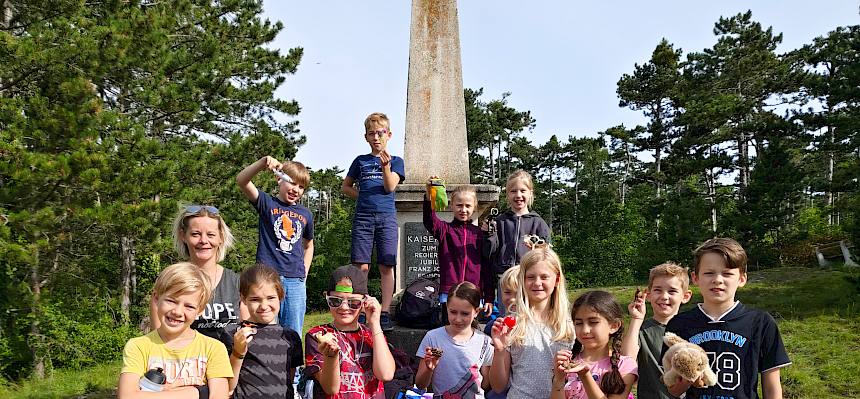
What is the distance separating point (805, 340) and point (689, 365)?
7.93 metres

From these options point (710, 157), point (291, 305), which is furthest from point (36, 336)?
point (710, 157)

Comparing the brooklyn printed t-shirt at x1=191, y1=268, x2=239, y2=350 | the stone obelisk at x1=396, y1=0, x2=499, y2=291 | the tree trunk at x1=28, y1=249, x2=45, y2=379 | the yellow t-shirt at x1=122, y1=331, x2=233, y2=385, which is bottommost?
the tree trunk at x1=28, y1=249, x2=45, y2=379

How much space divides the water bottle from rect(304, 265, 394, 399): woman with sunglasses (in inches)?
27.7

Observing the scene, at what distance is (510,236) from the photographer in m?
4.53

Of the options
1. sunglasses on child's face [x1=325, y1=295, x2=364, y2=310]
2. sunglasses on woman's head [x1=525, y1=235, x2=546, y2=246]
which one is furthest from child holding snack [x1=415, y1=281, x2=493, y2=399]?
sunglasses on woman's head [x1=525, y1=235, x2=546, y2=246]

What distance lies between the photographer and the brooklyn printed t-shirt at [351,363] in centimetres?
301

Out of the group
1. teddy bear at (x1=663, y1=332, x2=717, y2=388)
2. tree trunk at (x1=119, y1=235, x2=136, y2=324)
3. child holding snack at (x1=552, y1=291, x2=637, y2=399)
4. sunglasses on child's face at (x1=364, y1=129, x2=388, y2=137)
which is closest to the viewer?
teddy bear at (x1=663, y1=332, x2=717, y2=388)

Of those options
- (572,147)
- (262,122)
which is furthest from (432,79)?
(572,147)

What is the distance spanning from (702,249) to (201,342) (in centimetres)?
221

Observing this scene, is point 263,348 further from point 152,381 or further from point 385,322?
point 385,322

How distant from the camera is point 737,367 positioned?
8.07 ft

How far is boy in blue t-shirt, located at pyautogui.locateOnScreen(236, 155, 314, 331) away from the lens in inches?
165

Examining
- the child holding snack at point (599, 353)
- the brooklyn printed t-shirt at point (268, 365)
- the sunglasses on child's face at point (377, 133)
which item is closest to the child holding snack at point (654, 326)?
the child holding snack at point (599, 353)

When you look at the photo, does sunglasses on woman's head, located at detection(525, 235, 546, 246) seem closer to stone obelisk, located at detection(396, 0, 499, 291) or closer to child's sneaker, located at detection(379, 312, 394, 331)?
child's sneaker, located at detection(379, 312, 394, 331)
